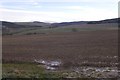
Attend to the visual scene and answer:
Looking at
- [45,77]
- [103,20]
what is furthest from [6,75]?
[103,20]

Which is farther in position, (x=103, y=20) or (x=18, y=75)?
(x=103, y=20)

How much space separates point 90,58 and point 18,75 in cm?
1360

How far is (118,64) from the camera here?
2734 centimetres

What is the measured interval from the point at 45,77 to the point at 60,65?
9344 mm

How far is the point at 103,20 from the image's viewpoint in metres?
189

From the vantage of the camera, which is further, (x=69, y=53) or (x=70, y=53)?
(x=69, y=53)

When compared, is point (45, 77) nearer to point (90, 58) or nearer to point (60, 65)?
point (60, 65)

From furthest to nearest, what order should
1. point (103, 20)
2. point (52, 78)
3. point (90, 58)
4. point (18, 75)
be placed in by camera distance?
point (103, 20) < point (90, 58) < point (18, 75) < point (52, 78)

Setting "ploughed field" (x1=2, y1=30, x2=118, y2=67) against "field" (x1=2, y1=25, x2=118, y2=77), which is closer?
"field" (x1=2, y1=25, x2=118, y2=77)

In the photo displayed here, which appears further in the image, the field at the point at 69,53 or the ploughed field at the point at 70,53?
the ploughed field at the point at 70,53

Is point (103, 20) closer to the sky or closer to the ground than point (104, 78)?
closer to the sky

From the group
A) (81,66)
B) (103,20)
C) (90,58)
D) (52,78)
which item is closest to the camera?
(52,78)

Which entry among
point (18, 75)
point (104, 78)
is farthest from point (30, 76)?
point (104, 78)

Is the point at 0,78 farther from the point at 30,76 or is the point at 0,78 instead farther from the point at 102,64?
the point at 102,64
